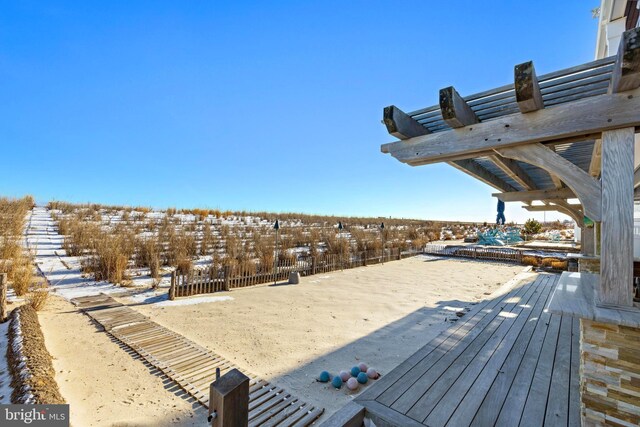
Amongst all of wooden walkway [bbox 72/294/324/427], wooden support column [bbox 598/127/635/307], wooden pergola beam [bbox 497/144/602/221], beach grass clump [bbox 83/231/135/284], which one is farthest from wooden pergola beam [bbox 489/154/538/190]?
beach grass clump [bbox 83/231/135/284]

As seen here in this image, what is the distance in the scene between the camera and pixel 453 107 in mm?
2746

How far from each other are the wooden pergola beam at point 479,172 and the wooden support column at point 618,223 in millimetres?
1879

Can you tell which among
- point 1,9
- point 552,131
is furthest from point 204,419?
point 1,9

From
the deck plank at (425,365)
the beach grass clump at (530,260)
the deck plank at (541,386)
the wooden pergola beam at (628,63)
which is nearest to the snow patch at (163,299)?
the deck plank at (425,365)

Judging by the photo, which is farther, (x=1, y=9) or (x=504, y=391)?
(x=1, y=9)

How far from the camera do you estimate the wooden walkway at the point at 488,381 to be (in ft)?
8.99

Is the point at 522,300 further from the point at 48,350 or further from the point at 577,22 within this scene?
the point at 48,350

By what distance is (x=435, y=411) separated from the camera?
9.20 ft

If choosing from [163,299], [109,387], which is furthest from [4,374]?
[163,299]

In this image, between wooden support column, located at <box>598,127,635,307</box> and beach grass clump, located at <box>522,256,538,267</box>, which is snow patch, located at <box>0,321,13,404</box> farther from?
beach grass clump, located at <box>522,256,538,267</box>

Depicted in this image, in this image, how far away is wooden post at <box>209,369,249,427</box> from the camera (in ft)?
5.19

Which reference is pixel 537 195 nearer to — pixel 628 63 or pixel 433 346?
pixel 433 346

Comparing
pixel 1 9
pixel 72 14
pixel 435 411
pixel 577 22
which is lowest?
pixel 435 411

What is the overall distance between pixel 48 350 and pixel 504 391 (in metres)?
6.54
